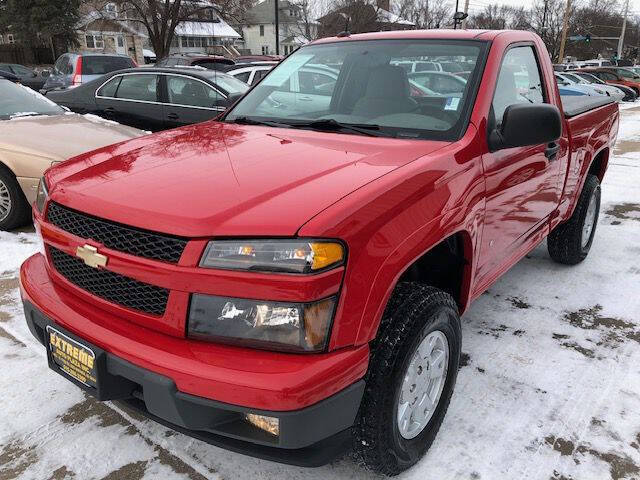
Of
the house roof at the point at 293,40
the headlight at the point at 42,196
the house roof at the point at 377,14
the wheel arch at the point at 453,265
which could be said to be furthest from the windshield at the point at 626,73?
the house roof at the point at 293,40

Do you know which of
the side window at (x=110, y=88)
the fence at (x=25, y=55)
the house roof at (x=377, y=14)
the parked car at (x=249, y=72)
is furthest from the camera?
the house roof at (x=377, y=14)

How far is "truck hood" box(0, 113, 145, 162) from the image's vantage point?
4.86 meters

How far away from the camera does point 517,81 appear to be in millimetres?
3160

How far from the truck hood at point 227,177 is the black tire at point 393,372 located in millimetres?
499

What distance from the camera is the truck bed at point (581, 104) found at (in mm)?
3952

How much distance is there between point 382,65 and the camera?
3.05m

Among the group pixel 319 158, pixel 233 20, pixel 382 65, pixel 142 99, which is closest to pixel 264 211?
pixel 319 158

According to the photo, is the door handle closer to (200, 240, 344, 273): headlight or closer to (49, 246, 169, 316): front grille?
(200, 240, 344, 273): headlight

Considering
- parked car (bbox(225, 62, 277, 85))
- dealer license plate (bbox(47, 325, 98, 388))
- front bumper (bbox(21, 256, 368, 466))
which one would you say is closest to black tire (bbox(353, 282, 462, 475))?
front bumper (bbox(21, 256, 368, 466))

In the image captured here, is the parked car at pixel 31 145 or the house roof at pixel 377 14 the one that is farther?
the house roof at pixel 377 14

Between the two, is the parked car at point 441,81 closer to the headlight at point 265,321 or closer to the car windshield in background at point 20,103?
the headlight at point 265,321

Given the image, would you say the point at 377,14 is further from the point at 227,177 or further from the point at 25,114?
the point at 227,177

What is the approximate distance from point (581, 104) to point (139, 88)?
5.95 m

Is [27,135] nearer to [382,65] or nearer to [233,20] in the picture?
[382,65]
